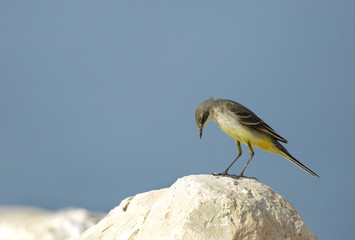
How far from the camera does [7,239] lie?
30.3 ft

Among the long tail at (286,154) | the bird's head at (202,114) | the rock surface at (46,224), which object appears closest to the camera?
the bird's head at (202,114)

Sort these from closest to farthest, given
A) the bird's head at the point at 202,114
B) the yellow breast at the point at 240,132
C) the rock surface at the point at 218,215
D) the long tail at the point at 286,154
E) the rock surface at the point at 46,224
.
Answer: the rock surface at the point at 218,215 → the yellow breast at the point at 240,132 → the bird's head at the point at 202,114 → the long tail at the point at 286,154 → the rock surface at the point at 46,224

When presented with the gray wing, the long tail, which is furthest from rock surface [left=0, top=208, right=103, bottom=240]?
the long tail

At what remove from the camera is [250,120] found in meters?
7.77

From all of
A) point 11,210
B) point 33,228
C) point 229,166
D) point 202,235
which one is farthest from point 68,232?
point 202,235

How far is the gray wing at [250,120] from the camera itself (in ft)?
25.4

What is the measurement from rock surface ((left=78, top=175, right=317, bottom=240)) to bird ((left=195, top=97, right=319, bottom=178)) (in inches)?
46.3

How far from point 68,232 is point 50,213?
0.90m

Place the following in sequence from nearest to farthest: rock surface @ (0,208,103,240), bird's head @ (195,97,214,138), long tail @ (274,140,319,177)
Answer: bird's head @ (195,97,214,138) → long tail @ (274,140,319,177) → rock surface @ (0,208,103,240)

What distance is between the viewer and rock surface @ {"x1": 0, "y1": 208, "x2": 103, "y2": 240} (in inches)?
352

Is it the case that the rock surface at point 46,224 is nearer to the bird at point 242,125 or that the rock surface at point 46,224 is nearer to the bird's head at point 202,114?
the bird's head at point 202,114

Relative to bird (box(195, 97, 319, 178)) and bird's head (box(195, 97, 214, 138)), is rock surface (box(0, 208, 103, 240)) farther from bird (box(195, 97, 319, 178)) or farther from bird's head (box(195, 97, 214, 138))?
bird (box(195, 97, 319, 178))

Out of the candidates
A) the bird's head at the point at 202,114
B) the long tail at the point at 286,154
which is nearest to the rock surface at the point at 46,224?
the bird's head at the point at 202,114

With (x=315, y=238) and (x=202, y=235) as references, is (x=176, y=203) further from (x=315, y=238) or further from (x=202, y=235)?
(x=315, y=238)
